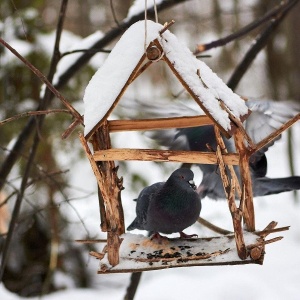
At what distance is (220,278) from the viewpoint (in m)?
4.96

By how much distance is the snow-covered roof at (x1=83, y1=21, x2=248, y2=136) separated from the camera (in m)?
1.60

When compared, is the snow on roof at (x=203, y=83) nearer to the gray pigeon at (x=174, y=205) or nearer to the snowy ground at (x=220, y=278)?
the gray pigeon at (x=174, y=205)

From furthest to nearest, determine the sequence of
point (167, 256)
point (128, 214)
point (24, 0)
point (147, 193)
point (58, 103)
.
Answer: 1. point (24, 0)
2. point (128, 214)
3. point (58, 103)
4. point (147, 193)
5. point (167, 256)

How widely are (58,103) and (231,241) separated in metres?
3.10

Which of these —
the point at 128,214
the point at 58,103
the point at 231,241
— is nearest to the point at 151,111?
the point at 231,241

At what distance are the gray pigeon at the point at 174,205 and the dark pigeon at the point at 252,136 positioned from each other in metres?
0.44

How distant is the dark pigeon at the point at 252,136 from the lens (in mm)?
2520

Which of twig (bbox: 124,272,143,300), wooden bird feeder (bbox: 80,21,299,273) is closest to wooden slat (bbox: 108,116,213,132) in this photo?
wooden bird feeder (bbox: 80,21,299,273)

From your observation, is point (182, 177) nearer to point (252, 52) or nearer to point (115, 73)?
point (115, 73)

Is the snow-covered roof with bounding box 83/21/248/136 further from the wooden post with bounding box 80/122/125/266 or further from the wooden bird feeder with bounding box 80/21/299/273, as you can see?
the wooden post with bounding box 80/122/125/266

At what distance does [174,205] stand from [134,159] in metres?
0.31

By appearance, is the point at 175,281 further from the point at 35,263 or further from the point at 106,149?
the point at 106,149

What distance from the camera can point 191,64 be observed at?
1669 millimetres

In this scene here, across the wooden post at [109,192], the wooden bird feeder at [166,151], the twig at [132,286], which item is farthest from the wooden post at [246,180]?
the twig at [132,286]
